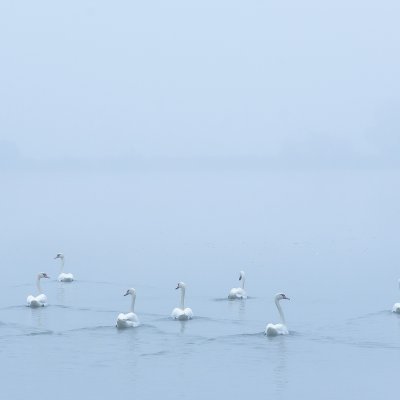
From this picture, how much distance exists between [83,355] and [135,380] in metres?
2.88

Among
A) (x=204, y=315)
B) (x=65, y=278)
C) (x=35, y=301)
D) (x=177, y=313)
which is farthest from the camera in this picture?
(x=65, y=278)

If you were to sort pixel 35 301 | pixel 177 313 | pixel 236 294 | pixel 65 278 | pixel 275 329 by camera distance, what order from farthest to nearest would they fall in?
1. pixel 65 278
2. pixel 236 294
3. pixel 35 301
4. pixel 177 313
5. pixel 275 329

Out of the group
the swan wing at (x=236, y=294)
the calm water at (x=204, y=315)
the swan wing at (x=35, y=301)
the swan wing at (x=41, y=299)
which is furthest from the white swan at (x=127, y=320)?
the swan wing at (x=236, y=294)

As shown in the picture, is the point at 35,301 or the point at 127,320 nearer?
the point at 127,320

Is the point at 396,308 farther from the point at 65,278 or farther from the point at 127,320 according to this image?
the point at 65,278

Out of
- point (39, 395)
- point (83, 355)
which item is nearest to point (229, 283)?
point (83, 355)

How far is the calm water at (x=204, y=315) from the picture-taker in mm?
29422

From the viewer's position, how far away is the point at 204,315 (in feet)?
128

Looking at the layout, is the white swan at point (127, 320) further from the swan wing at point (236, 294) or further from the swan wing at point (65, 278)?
the swan wing at point (65, 278)

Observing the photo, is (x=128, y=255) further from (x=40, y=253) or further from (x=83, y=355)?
(x=83, y=355)

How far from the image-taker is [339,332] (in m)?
35.3

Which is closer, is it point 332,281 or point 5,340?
point 5,340

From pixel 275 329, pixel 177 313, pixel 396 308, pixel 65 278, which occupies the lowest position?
pixel 275 329

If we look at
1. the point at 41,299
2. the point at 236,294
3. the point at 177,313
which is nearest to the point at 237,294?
the point at 236,294
